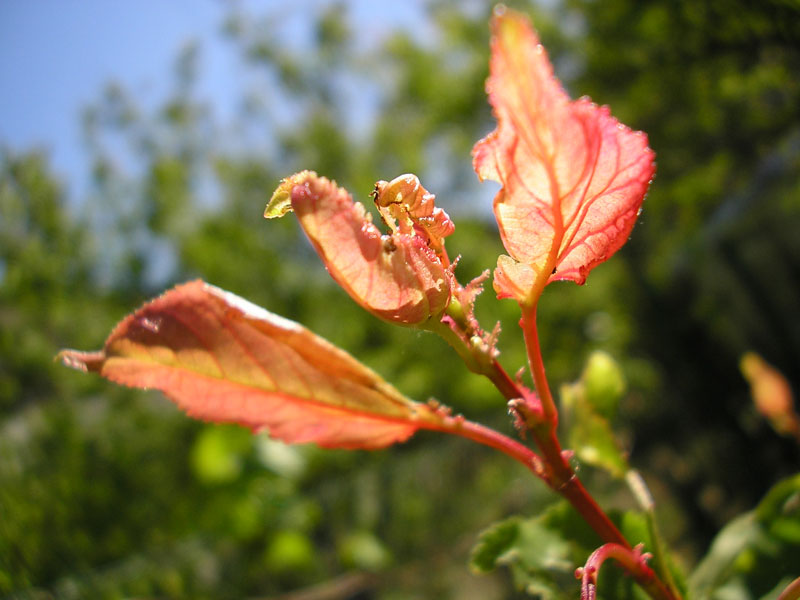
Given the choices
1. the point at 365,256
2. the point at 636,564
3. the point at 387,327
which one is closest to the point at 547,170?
the point at 365,256

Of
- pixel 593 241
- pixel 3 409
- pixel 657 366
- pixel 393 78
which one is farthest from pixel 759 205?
pixel 393 78

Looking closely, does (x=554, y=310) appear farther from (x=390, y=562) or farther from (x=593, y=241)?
(x=593, y=241)

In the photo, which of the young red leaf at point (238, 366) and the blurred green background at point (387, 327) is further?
the blurred green background at point (387, 327)

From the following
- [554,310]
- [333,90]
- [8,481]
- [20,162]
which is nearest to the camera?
[8,481]

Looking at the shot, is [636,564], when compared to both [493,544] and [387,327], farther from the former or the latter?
[387,327]

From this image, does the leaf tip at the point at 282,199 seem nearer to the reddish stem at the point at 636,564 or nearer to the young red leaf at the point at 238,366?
the young red leaf at the point at 238,366

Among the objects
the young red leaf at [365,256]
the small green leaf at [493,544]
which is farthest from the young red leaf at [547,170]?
the small green leaf at [493,544]
